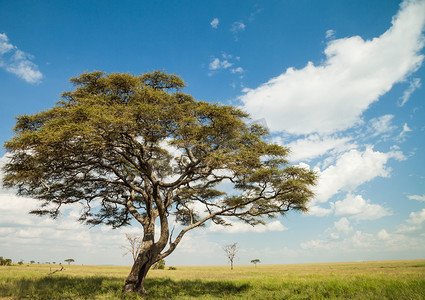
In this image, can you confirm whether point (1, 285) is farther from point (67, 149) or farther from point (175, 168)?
point (175, 168)

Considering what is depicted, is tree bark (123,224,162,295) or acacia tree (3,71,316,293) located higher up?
acacia tree (3,71,316,293)

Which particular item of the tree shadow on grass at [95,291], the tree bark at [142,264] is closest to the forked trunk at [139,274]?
the tree bark at [142,264]

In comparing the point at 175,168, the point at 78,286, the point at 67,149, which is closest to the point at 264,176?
the point at 175,168

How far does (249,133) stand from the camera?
15.2 meters

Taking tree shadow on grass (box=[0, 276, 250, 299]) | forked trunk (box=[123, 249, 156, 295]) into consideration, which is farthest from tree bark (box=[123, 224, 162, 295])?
tree shadow on grass (box=[0, 276, 250, 299])

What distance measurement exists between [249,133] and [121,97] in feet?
26.3

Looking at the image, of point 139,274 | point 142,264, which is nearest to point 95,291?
point 139,274

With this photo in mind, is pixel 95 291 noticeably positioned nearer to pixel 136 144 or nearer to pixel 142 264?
pixel 142 264

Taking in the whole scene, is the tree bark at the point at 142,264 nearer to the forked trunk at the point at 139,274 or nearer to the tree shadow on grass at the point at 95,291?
the forked trunk at the point at 139,274

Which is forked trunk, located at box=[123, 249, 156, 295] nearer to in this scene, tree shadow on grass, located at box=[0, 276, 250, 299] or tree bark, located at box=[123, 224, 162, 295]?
tree bark, located at box=[123, 224, 162, 295]

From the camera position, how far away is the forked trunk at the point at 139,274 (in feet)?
43.4

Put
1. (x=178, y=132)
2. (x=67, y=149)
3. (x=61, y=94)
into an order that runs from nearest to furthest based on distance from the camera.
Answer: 1. (x=67, y=149)
2. (x=178, y=132)
3. (x=61, y=94)

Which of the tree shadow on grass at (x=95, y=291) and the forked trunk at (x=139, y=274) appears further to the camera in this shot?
the forked trunk at (x=139, y=274)

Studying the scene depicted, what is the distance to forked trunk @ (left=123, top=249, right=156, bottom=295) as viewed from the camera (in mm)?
13238
